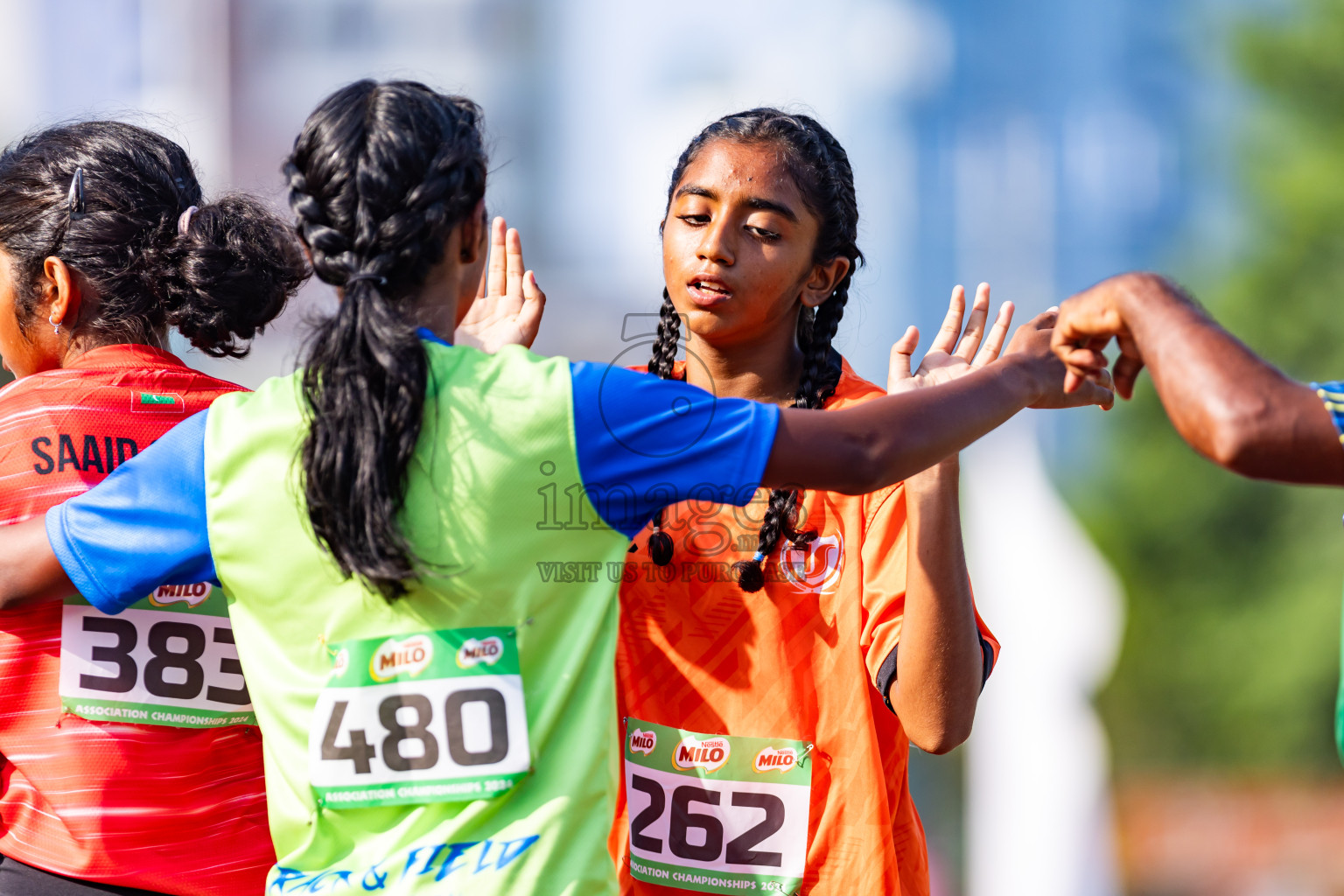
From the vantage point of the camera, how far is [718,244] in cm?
294

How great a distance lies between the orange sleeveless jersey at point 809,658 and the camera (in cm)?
263

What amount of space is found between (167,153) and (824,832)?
2.02 meters

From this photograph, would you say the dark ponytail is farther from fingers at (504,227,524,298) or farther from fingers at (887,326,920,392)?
fingers at (887,326,920,392)

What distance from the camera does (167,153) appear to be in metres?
2.94

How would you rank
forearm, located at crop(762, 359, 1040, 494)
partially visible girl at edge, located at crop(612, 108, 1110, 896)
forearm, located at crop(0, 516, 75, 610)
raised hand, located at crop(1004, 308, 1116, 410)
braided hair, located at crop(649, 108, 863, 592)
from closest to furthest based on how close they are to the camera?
forearm, located at crop(762, 359, 1040, 494)
forearm, located at crop(0, 516, 75, 610)
raised hand, located at crop(1004, 308, 1116, 410)
partially visible girl at edge, located at crop(612, 108, 1110, 896)
braided hair, located at crop(649, 108, 863, 592)

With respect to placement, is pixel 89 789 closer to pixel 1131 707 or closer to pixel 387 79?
pixel 387 79

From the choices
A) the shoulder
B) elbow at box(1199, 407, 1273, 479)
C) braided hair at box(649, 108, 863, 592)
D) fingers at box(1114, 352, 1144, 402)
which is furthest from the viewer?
braided hair at box(649, 108, 863, 592)

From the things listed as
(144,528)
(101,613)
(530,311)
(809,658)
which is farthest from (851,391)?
(101,613)

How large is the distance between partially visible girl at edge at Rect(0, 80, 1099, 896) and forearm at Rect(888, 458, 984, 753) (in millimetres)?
415

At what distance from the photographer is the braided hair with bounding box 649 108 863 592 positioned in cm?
306

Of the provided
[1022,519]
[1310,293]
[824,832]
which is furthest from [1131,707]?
[824,832]

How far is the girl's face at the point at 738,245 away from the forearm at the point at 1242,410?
112 cm

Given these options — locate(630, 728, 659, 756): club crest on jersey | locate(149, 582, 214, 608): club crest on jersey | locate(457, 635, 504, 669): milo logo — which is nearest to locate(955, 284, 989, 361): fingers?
locate(630, 728, 659, 756): club crest on jersey

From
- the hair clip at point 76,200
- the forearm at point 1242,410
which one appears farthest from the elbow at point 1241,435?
the hair clip at point 76,200
